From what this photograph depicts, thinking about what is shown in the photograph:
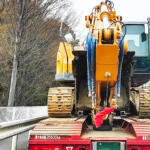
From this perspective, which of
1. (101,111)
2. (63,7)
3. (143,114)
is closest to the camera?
(101,111)

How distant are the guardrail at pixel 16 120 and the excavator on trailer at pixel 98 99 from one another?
0.65 meters

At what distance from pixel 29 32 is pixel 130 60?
1156 cm

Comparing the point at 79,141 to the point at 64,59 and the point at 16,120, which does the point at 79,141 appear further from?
the point at 64,59

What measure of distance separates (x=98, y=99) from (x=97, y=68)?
0.89 metres

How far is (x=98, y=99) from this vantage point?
706 centimetres

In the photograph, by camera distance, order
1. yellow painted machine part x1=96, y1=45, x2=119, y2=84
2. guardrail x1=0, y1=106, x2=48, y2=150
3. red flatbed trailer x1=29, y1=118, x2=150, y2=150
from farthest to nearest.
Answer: guardrail x1=0, y1=106, x2=48, y2=150 → yellow painted machine part x1=96, y1=45, x2=119, y2=84 → red flatbed trailer x1=29, y1=118, x2=150, y2=150

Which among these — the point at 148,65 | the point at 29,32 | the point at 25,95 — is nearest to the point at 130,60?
the point at 148,65

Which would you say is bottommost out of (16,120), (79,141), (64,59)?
(79,141)

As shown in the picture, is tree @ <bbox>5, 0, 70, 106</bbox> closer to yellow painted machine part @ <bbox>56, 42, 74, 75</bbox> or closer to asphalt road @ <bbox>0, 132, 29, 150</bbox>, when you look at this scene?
asphalt road @ <bbox>0, 132, 29, 150</bbox>

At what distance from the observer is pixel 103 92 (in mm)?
7230

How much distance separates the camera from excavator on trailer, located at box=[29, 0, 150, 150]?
5.99 meters

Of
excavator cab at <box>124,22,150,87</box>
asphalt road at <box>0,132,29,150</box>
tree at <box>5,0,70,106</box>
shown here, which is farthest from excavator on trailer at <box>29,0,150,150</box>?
tree at <box>5,0,70,106</box>

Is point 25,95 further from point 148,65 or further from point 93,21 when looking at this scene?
point 93,21

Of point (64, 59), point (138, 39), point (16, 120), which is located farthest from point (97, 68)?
point (138, 39)
